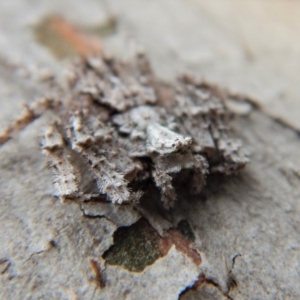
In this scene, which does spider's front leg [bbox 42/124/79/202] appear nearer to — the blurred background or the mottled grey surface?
the mottled grey surface

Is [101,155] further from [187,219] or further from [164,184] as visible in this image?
[187,219]

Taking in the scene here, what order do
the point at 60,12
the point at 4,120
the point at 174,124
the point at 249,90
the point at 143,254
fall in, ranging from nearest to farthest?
the point at 143,254 → the point at 174,124 → the point at 4,120 → the point at 249,90 → the point at 60,12

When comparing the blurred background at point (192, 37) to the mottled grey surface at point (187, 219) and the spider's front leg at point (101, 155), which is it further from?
the spider's front leg at point (101, 155)

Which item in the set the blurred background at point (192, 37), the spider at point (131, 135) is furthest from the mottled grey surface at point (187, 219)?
the spider at point (131, 135)

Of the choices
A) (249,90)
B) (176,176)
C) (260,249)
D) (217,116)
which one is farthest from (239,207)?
(249,90)

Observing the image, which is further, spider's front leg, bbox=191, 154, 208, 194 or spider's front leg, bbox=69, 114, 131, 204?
spider's front leg, bbox=191, 154, 208, 194

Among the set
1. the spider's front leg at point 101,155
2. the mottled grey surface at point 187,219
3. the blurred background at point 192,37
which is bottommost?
the mottled grey surface at point 187,219

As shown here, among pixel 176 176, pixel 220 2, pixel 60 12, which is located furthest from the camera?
pixel 220 2

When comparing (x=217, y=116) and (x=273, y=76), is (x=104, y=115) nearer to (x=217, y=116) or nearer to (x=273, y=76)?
(x=217, y=116)

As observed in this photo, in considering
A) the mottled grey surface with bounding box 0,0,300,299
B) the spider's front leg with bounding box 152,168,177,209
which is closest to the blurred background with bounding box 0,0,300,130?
the mottled grey surface with bounding box 0,0,300,299

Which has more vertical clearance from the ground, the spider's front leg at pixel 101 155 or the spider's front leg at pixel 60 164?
the spider's front leg at pixel 101 155

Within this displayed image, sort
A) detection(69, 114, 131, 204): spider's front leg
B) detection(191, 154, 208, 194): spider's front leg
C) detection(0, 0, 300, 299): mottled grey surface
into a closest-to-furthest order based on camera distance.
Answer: detection(0, 0, 300, 299): mottled grey surface
detection(69, 114, 131, 204): spider's front leg
detection(191, 154, 208, 194): spider's front leg
